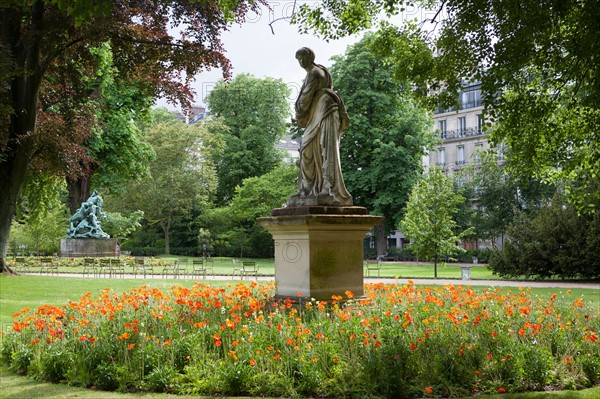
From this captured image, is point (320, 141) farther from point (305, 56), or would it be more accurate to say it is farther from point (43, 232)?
point (43, 232)

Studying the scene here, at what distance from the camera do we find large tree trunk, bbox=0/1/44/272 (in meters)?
16.9

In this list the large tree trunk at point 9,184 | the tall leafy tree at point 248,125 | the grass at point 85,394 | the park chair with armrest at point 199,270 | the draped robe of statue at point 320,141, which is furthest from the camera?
the tall leafy tree at point 248,125

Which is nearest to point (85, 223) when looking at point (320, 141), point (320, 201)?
point (320, 141)

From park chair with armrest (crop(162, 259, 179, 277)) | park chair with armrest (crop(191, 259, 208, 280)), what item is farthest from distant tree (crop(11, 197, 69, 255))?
park chair with armrest (crop(191, 259, 208, 280))

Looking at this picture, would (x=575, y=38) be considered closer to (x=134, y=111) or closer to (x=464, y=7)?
(x=464, y=7)

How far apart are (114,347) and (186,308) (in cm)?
191

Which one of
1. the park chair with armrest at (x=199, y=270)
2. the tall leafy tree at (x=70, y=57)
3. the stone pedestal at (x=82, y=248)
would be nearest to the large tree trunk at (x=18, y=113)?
the tall leafy tree at (x=70, y=57)

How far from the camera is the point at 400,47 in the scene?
11359 millimetres

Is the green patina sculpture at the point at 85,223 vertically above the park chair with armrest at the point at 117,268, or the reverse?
the green patina sculpture at the point at 85,223

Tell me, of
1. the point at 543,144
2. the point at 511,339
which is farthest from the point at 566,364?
the point at 543,144

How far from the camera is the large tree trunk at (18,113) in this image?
1686 cm

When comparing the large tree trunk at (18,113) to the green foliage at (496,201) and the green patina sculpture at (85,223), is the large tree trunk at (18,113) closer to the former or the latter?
the green patina sculpture at (85,223)

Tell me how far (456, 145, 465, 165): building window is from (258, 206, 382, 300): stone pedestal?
58.0 metres

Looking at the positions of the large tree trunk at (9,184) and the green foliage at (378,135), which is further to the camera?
the green foliage at (378,135)
